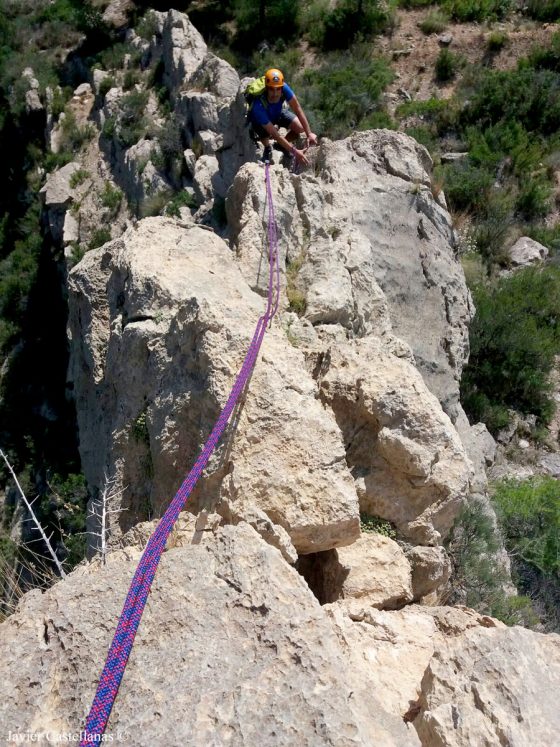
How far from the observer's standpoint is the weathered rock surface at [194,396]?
360 cm

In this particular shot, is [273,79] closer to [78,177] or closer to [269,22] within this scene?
[78,177]

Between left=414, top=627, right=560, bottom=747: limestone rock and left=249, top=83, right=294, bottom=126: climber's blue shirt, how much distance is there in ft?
21.5

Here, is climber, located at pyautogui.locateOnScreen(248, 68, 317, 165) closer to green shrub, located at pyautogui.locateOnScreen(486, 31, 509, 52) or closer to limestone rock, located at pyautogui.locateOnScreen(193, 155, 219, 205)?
limestone rock, located at pyautogui.locateOnScreen(193, 155, 219, 205)

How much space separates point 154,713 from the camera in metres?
2.31

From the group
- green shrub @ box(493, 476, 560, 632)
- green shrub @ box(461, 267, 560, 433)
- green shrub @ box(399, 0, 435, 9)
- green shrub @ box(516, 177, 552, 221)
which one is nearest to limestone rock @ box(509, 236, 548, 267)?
green shrub @ box(461, 267, 560, 433)

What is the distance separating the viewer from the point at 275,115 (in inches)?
302

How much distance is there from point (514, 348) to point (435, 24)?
11.7 metres

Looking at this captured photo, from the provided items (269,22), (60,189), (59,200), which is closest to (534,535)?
(59,200)

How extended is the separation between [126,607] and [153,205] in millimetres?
10860

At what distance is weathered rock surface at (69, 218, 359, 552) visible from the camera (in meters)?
3.60

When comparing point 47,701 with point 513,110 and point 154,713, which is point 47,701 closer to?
point 154,713

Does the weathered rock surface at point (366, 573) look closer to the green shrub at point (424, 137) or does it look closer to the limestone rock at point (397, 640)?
the limestone rock at point (397, 640)

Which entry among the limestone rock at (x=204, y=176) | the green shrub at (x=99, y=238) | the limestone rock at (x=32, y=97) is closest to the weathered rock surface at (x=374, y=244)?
the limestone rock at (x=204, y=176)

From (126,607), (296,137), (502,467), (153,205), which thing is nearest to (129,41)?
(153,205)
